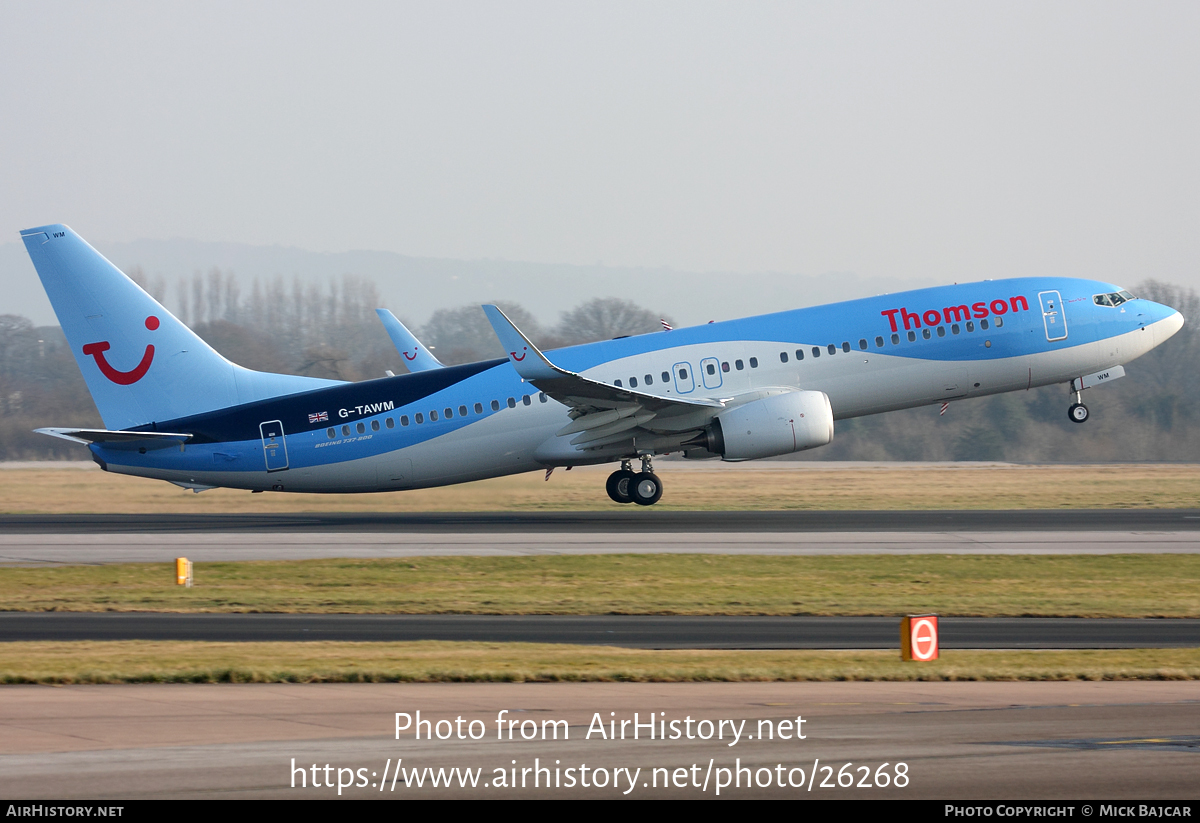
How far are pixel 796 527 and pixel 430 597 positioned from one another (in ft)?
48.0

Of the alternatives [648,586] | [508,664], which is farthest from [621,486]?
[508,664]

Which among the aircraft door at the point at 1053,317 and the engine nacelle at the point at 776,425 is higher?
the aircraft door at the point at 1053,317

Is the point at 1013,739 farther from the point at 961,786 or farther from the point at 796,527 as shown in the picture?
the point at 796,527

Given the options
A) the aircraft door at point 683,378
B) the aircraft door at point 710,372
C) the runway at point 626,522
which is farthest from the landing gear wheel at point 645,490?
the aircraft door at point 710,372

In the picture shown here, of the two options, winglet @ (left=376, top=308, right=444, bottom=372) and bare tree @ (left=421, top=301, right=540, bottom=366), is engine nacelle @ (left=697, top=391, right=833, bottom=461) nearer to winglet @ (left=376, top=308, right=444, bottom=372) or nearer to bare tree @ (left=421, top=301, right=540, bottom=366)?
winglet @ (left=376, top=308, right=444, bottom=372)

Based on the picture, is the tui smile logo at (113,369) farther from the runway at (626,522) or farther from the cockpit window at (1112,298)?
the cockpit window at (1112,298)

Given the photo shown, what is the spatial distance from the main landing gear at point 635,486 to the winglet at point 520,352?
614 cm

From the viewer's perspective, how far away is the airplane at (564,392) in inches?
1394

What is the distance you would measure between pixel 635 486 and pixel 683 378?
13.5 feet

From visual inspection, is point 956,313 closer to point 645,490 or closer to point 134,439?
point 645,490

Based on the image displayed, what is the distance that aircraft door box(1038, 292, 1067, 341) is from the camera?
36469 millimetres
